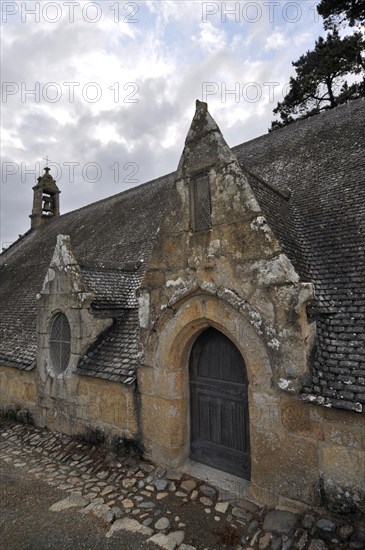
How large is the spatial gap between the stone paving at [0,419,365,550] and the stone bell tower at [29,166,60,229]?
17831mm

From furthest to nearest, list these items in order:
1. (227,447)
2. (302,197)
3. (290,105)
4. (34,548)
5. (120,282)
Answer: (290,105)
(120,282)
(302,197)
(227,447)
(34,548)

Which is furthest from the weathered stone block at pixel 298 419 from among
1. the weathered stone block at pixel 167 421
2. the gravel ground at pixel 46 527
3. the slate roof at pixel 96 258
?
the slate roof at pixel 96 258

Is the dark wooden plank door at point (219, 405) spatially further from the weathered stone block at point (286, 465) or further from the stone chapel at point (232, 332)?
the weathered stone block at point (286, 465)

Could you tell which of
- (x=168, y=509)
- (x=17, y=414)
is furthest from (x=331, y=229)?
(x=17, y=414)

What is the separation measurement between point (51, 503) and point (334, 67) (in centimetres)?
2331

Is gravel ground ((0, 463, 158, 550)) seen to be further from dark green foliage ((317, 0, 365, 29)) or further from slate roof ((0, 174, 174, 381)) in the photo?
dark green foliage ((317, 0, 365, 29))

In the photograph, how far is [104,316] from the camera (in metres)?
7.95

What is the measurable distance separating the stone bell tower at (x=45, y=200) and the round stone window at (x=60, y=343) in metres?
15.8

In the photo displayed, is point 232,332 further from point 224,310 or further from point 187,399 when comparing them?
point 187,399

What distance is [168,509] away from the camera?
203 inches

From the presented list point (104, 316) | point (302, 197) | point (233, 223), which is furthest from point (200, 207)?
point (104, 316)

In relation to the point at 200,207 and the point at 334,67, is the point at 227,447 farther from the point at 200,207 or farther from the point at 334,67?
the point at 334,67

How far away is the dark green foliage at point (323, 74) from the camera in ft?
61.1

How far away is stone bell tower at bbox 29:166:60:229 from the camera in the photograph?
22656 millimetres
